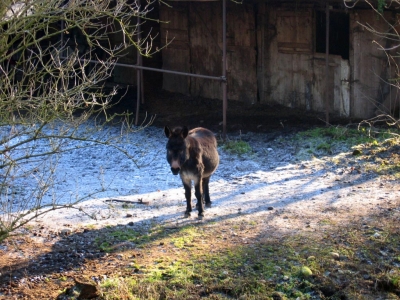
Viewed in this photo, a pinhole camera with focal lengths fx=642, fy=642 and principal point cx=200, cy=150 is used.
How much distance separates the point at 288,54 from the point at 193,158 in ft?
26.6

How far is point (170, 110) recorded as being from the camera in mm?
17672

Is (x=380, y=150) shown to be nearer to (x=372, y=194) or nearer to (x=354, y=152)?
(x=354, y=152)

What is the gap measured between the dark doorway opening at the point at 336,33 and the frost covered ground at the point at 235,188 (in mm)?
3066

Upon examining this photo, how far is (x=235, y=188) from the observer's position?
432 inches

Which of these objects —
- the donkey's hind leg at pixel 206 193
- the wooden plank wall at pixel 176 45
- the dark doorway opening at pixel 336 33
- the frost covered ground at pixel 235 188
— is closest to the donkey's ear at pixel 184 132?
the frost covered ground at pixel 235 188

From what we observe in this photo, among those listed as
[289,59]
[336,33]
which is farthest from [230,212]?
[289,59]

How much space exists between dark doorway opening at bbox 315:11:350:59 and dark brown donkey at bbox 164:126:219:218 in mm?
6555

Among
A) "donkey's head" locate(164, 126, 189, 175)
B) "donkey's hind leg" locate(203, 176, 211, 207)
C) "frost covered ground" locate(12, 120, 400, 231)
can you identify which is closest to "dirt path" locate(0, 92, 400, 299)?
"frost covered ground" locate(12, 120, 400, 231)

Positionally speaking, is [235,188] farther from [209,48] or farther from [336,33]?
[209,48]

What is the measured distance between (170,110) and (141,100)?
3.77ft

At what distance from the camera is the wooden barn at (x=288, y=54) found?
47.9ft

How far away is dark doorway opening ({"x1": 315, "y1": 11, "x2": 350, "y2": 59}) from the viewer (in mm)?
15344

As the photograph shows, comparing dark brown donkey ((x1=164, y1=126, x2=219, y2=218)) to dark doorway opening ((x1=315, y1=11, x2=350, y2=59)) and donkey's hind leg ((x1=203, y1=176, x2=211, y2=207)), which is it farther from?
A: dark doorway opening ((x1=315, y1=11, x2=350, y2=59))

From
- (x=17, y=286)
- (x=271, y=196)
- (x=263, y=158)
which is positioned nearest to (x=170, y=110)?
(x=263, y=158)
